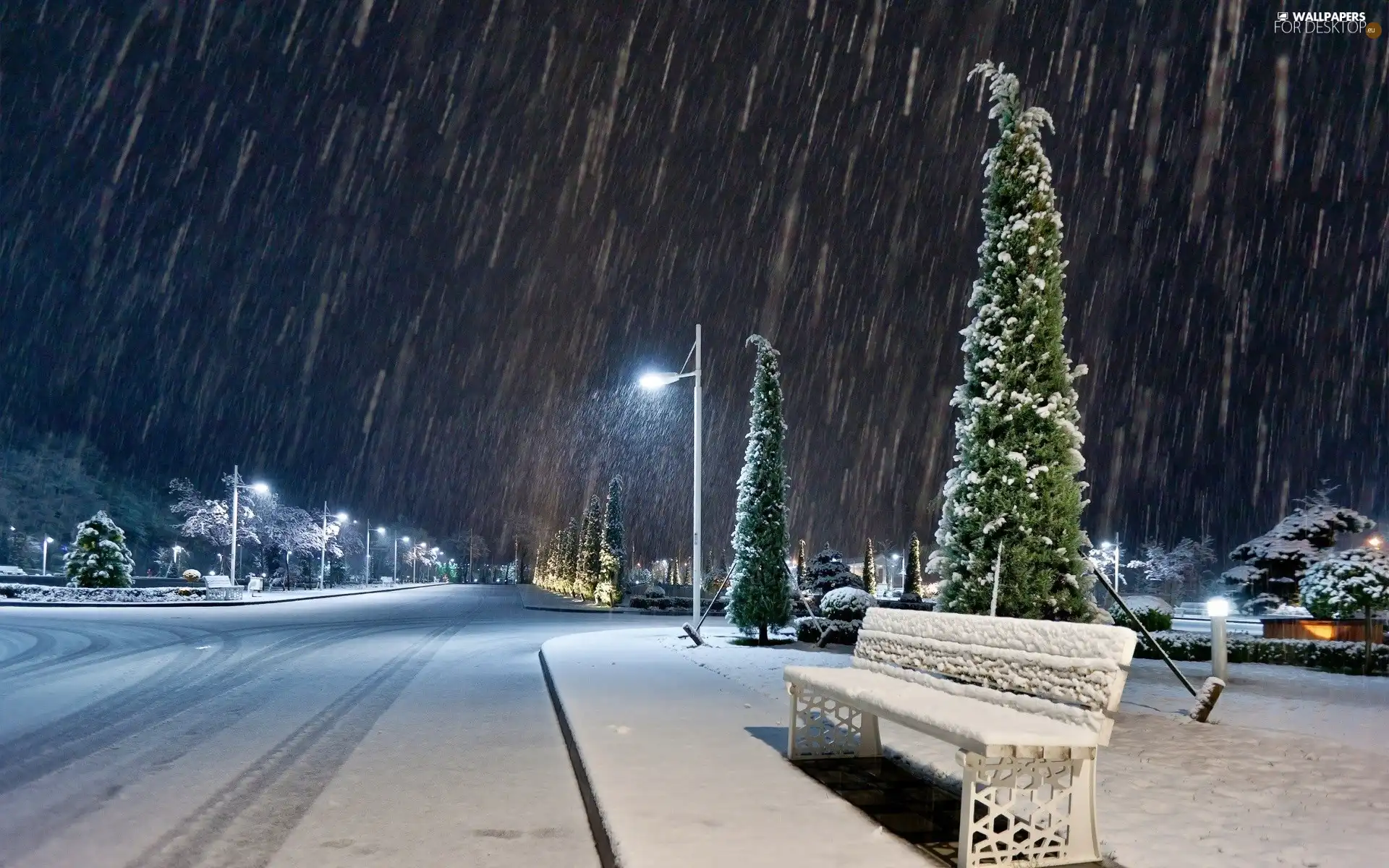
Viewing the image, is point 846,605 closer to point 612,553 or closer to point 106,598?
point 612,553

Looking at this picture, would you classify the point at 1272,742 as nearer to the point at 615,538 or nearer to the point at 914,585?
the point at 615,538

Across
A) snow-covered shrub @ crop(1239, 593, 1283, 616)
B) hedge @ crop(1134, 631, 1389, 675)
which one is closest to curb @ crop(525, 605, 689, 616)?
snow-covered shrub @ crop(1239, 593, 1283, 616)

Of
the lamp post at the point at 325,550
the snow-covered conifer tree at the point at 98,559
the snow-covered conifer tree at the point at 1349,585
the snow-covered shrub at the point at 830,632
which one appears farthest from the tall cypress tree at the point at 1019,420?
the lamp post at the point at 325,550

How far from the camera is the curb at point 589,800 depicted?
5059 mm

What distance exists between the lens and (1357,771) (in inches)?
279

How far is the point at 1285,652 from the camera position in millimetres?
15672

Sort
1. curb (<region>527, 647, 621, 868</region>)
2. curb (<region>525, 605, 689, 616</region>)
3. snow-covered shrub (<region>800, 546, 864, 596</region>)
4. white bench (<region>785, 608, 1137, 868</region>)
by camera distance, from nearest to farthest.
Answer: white bench (<region>785, 608, 1137, 868</region>)
curb (<region>527, 647, 621, 868</region>)
curb (<region>525, 605, 689, 616</region>)
snow-covered shrub (<region>800, 546, 864, 596</region>)

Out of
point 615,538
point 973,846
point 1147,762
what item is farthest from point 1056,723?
point 615,538

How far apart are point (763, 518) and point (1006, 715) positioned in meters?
14.2

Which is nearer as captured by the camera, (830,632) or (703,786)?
(703,786)

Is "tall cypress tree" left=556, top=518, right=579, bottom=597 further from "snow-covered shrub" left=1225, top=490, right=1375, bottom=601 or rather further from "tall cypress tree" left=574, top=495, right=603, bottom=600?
"snow-covered shrub" left=1225, top=490, right=1375, bottom=601

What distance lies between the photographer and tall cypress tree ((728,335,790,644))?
18859 mm

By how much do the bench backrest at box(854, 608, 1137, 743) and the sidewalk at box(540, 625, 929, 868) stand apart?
3.98 ft

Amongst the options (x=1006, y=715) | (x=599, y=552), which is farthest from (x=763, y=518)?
(x=599, y=552)
